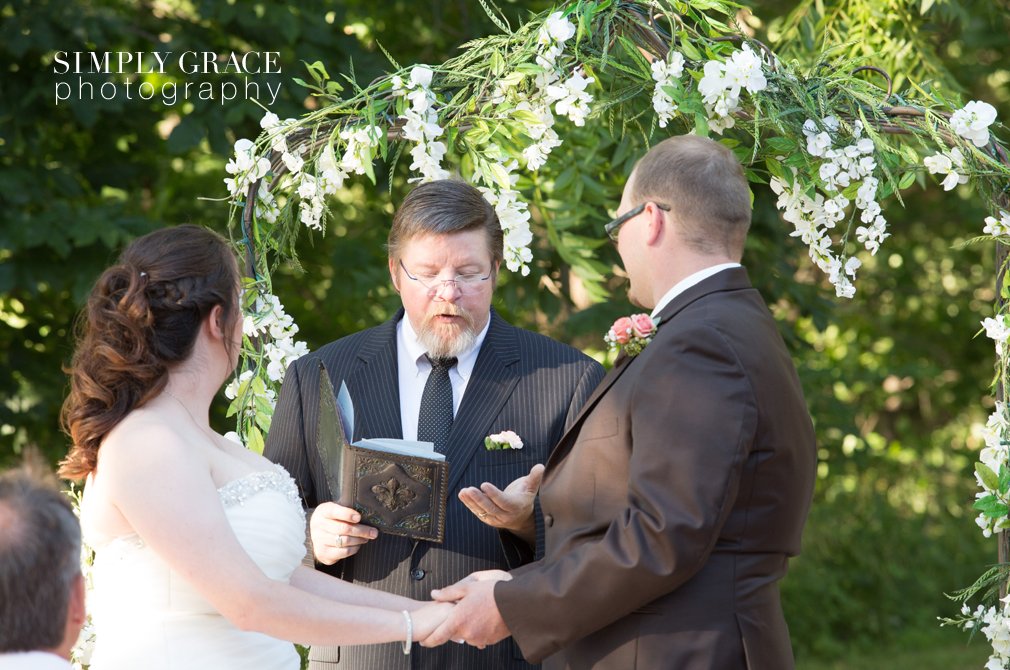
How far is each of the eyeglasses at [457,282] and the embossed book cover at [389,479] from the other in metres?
0.59

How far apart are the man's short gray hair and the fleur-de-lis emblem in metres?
0.88

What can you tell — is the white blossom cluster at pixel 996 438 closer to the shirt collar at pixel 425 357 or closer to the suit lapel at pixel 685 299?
the suit lapel at pixel 685 299

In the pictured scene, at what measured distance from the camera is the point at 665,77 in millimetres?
2879

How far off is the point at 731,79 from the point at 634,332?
947 millimetres

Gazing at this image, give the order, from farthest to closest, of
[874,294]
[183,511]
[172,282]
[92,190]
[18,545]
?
A: 1. [874,294]
2. [92,190]
3. [172,282]
4. [183,511]
5. [18,545]

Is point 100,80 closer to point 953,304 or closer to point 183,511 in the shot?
point 183,511

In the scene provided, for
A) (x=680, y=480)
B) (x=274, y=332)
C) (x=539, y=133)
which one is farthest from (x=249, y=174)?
(x=680, y=480)

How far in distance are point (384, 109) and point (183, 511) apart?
5.48 feet

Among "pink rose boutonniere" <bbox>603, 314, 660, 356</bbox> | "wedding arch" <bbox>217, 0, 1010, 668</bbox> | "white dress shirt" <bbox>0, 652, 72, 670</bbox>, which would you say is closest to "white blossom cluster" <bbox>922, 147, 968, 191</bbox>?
"wedding arch" <bbox>217, 0, 1010, 668</bbox>

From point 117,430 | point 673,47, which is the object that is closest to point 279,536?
point 117,430

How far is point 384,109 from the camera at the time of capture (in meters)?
3.19

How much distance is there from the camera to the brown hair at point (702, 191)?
2.36m
